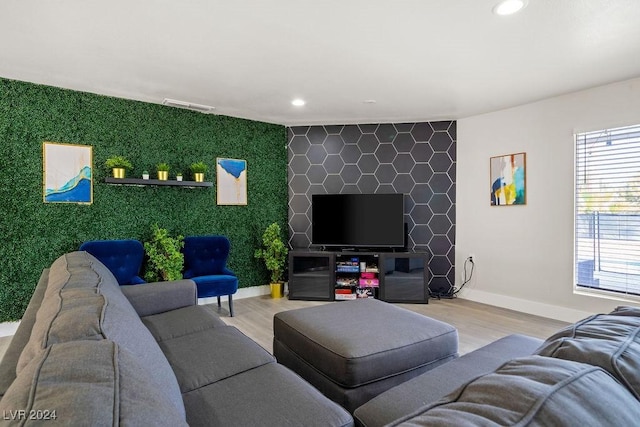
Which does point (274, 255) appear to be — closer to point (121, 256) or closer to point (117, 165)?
point (121, 256)

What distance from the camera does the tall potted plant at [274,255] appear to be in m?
4.47

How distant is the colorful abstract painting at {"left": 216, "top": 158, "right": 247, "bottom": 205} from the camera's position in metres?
4.33

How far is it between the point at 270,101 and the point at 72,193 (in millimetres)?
2243

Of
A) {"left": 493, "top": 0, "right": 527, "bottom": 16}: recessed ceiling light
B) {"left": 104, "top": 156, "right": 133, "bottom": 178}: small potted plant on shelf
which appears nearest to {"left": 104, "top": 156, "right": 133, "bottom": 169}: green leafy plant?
{"left": 104, "top": 156, "right": 133, "bottom": 178}: small potted plant on shelf

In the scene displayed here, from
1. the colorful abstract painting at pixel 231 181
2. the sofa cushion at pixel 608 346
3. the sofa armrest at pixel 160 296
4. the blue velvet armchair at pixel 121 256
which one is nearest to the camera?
the sofa cushion at pixel 608 346

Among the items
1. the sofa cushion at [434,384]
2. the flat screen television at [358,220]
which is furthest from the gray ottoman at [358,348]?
the flat screen television at [358,220]

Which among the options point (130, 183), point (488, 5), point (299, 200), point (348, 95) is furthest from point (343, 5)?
point (299, 200)

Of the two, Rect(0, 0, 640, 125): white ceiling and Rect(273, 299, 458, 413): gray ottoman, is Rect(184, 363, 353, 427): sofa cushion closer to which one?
Rect(273, 299, 458, 413): gray ottoman

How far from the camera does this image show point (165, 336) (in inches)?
72.4

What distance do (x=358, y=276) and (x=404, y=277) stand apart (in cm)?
59

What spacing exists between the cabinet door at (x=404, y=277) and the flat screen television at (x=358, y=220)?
0.21 metres

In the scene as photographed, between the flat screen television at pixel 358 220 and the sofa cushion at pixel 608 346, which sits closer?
the sofa cushion at pixel 608 346

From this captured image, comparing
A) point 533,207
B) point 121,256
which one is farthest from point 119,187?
point 533,207

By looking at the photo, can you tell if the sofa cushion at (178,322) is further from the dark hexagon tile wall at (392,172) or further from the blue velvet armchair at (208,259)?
the dark hexagon tile wall at (392,172)
